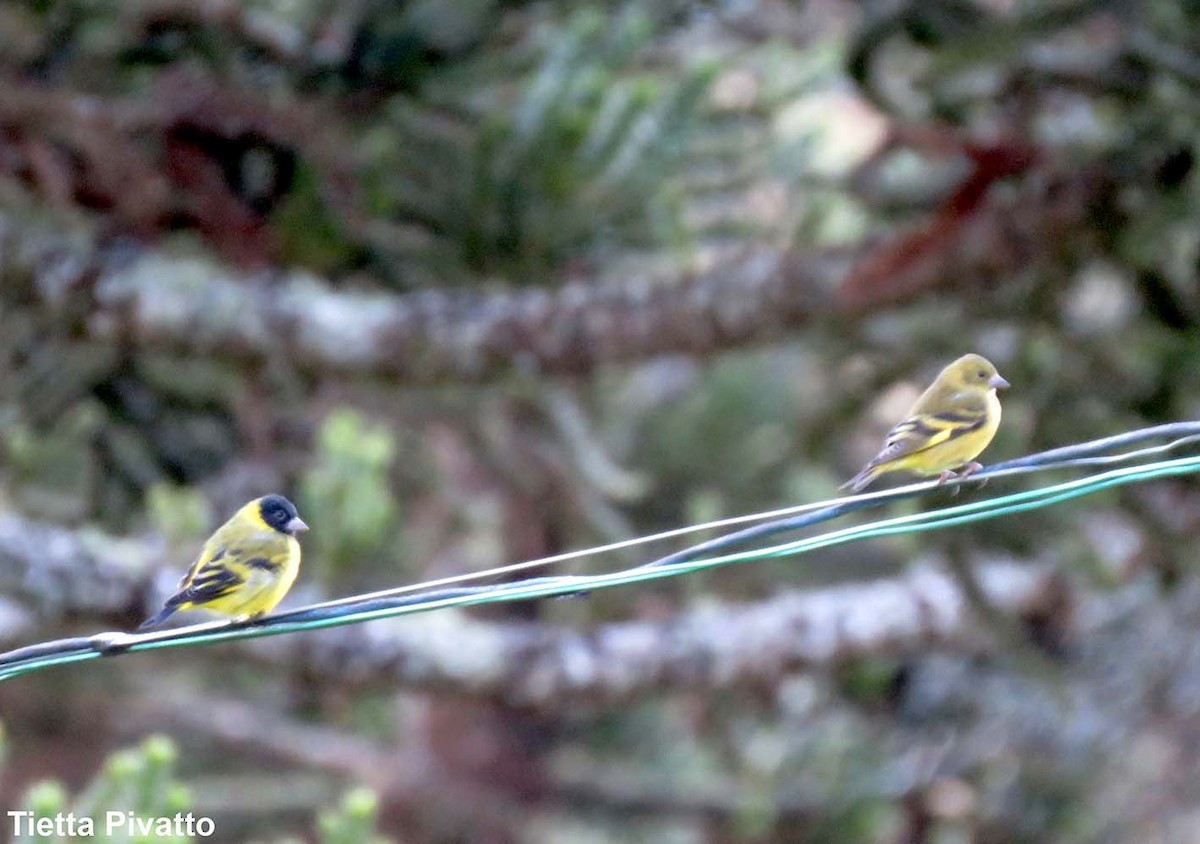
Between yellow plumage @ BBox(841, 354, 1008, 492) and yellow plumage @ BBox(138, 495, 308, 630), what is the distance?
2.56 ft

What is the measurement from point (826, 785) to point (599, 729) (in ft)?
3.47

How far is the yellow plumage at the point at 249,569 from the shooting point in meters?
2.20

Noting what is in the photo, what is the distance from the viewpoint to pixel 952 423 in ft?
6.90

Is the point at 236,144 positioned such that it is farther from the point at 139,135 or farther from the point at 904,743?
the point at 904,743

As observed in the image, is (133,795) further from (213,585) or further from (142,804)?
(213,585)

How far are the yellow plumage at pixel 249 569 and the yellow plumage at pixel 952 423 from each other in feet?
2.56

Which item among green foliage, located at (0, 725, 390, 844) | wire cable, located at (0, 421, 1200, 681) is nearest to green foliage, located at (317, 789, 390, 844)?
green foliage, located at (0, 725, 390, 844)

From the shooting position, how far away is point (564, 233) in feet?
15.0

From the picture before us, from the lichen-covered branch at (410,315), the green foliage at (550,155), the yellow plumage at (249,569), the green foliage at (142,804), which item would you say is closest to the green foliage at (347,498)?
the lichen-covered branch at (410,315)

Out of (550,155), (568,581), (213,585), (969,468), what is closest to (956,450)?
(969,468)

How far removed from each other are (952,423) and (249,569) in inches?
38.1

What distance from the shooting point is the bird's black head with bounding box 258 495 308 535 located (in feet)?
7.02

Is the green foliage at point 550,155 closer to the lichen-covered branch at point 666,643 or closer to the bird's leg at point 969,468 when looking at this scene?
the lichen-covered branch at point 666,643

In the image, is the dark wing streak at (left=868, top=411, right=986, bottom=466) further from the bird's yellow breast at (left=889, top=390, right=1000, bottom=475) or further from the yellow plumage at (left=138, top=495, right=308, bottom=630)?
the yellow plumage at (left=138, top=495, right=308, bottom=630)
